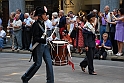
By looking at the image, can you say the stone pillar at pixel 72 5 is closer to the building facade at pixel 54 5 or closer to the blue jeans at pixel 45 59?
the building facade at pixel 54 5

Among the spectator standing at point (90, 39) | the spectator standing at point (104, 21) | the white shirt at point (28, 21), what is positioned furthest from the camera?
the white shirt at point (28, 21)

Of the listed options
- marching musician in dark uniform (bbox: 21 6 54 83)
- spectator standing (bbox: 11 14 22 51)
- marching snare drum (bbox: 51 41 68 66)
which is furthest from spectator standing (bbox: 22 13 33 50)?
marching musician in dark uniform (bbox: 21 6 54 83)

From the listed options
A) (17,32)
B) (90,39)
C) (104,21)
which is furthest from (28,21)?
(90,39)

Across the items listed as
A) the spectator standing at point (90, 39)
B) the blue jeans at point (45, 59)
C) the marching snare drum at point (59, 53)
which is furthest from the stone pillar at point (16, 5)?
the blue jeans at point (45, 59)

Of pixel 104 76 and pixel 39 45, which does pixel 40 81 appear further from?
pixel 104 76

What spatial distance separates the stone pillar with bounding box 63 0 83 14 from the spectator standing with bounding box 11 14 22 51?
3.72 metres

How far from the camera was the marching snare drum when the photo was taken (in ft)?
27.6

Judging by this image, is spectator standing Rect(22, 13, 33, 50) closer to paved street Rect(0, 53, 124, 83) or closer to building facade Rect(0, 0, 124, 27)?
building facade Rect(0, 0, 124, 27)

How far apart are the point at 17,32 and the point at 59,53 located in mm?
6983

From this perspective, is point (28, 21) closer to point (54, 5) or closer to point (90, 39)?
point (54, 5)

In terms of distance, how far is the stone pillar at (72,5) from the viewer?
57.6 ft

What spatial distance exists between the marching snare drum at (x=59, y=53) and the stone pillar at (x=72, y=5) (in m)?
9.08

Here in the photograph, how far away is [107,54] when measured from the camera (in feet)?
41.0

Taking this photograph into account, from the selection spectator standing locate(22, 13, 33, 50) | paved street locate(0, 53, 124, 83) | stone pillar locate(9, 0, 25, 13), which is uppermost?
stone pillar locate(9, 0, 25, 13)
